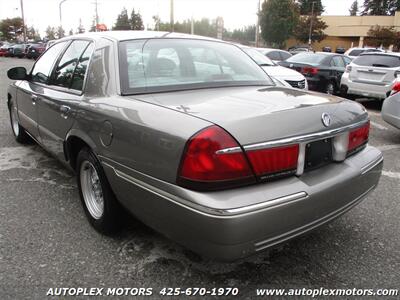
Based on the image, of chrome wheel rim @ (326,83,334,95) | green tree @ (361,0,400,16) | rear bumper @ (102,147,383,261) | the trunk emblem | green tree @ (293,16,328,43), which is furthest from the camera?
green tree @ (361,0,400,16)

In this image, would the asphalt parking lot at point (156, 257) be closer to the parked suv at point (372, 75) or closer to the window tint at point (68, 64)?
the window tint at point (68, 64)

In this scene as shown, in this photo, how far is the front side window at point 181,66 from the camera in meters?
2.85

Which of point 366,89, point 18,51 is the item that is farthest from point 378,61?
point 18,51

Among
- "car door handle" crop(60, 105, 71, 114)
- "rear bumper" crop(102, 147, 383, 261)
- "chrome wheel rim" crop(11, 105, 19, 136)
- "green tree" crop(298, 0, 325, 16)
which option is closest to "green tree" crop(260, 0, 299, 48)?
"green tree" crop(298, 0, 325, 16)

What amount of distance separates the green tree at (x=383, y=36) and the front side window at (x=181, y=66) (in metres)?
57.0

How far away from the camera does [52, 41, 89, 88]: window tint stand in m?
3.48

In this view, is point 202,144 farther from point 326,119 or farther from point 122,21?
point 122,21

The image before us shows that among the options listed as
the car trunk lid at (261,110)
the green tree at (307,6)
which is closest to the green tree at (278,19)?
the green tree at (307,6)

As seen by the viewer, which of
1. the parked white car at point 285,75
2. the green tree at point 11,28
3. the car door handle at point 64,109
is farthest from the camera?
the green tree at point 11,28

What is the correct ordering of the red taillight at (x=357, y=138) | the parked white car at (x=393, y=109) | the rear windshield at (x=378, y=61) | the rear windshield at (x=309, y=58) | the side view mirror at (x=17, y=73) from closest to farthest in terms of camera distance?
1. the red taillight at (x=357, y=138)
2. the side view mirror at (x=17, y=73)
3. the parked white car at (x=393, y=109)
4. the rear windshield at (x=378, y=61)
5. the rear windshield at (x=309, y=58)

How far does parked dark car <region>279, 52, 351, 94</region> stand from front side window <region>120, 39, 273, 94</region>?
7817 mm

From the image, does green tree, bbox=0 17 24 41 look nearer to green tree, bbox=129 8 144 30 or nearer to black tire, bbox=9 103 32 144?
green tree, bbox=129 8 144 30

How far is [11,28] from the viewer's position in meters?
84.4

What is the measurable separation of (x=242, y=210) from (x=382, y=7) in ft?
326
